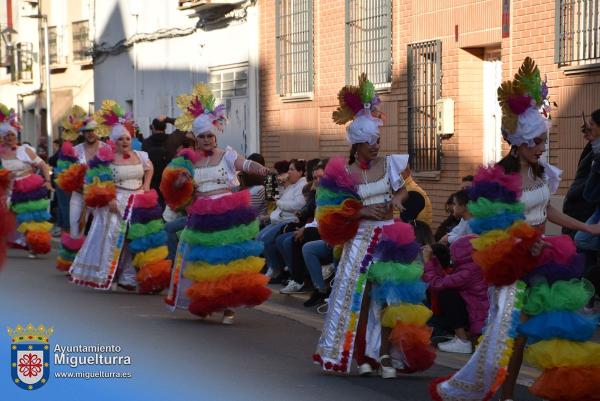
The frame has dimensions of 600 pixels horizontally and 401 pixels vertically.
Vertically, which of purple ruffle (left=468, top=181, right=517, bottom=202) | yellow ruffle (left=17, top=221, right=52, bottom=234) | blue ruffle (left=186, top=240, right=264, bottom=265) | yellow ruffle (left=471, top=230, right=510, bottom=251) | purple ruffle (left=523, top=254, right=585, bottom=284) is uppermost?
purple ruffle (left=468, top=181, right=517, bottom=202)

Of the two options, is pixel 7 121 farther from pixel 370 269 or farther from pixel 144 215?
pixel 370 269

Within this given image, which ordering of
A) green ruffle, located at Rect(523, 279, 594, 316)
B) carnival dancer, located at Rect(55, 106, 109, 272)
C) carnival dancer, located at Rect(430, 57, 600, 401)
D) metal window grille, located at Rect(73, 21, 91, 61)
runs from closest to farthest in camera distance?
1. carnival dancer, located at Rect(430, 57, 600, 401)
2. green ruffle, located at Rect(523, 279, 594, 316)
3. carnival dancer, located at Rect(55, 106, 109, 272)
4. metal window grille, located at Rect(73, 21, 91, 61)

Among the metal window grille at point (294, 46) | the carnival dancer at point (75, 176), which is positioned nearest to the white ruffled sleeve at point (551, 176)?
the carnival dancer at point (75, 176)

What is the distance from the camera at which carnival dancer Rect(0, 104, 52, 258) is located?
1981 cm

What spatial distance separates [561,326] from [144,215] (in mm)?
8456

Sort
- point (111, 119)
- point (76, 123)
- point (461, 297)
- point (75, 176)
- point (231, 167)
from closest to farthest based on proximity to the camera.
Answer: point (461, 297) < point (231, 167) < point (111, 119) < point (75, 176) < point (76, 123)

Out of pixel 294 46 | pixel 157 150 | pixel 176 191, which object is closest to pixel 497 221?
pixel 176 191

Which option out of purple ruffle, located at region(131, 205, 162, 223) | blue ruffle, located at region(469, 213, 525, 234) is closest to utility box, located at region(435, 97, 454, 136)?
purple ruffle, located at region(131, 205, 162, 223)

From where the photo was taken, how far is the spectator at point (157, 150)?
1906 centimetres

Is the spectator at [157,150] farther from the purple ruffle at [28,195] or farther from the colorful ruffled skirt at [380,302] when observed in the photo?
the colorful ruffled skirt at [380,302]

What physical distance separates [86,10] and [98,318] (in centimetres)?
2464

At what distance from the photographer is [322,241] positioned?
13.8 metres

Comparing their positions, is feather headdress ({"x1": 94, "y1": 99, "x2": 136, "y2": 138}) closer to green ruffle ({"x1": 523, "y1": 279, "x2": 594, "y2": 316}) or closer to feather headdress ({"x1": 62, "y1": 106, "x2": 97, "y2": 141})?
feather headdress ({"x1": 62, "y1": 106, "x2": 97, "y2": 141})

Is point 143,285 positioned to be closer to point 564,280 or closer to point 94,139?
point 94,139
